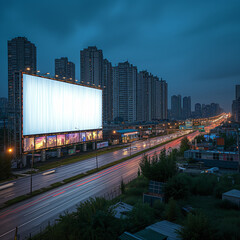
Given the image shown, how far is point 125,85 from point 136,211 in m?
145

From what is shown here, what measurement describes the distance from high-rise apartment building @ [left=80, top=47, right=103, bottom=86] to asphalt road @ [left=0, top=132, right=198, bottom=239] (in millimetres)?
121617

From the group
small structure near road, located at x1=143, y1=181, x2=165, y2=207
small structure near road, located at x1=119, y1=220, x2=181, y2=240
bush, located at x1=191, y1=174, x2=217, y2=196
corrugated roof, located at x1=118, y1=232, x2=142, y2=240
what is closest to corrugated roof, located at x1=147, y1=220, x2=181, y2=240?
small structure near road, located at x1=119, y1=220, x2=181, y2=240

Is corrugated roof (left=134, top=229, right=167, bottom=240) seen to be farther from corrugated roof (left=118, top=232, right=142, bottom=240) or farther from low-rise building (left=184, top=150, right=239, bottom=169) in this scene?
low-rise building (left=184, top=150, right=239, bottom=169)

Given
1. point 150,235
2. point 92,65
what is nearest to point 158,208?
point 150,235

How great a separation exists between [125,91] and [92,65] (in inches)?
1314

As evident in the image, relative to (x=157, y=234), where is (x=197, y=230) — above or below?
above

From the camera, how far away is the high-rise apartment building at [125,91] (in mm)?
155750

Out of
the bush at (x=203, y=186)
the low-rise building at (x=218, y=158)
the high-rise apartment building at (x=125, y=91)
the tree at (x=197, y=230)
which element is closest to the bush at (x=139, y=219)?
the tree at (x=197, y=230)

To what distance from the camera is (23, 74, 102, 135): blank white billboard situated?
42.8 metres

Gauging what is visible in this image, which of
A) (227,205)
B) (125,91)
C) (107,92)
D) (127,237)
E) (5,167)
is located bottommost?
(227,205)

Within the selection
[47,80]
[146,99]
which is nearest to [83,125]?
[47,80]

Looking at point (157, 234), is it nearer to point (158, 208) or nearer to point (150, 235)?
point (150, 235)

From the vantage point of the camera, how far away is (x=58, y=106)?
50500 mm

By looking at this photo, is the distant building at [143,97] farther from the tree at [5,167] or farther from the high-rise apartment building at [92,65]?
the tree at [5,167]
